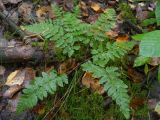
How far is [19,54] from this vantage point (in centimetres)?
303

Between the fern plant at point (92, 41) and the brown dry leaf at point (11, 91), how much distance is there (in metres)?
0.34

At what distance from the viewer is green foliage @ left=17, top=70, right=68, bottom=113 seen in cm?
257

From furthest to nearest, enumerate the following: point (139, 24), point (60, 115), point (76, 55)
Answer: point (139, 24) → point (76, 55) → point (60, 115)

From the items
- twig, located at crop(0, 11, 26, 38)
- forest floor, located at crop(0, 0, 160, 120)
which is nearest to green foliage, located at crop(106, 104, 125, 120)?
forest floor, located at crop(0, 0, 160, 120)

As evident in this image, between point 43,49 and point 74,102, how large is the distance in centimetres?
61

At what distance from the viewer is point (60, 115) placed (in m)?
2.81

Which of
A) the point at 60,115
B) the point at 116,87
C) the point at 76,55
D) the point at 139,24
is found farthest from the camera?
the point at 139,24

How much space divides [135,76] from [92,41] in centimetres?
53

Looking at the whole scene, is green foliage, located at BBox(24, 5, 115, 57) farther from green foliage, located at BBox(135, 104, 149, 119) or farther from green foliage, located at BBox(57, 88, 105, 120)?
green foliage, located at BBox(135, 104, 149, 119)

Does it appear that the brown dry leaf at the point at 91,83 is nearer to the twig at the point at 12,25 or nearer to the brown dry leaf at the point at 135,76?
the brown dry leaf at the point at 135,76

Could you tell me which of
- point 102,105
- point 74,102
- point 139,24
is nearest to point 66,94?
point 74,102

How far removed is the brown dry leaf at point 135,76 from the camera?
303cm

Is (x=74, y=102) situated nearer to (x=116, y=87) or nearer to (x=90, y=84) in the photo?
(x=90, y=84)

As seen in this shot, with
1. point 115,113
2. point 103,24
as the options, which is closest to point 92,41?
point 103,24
